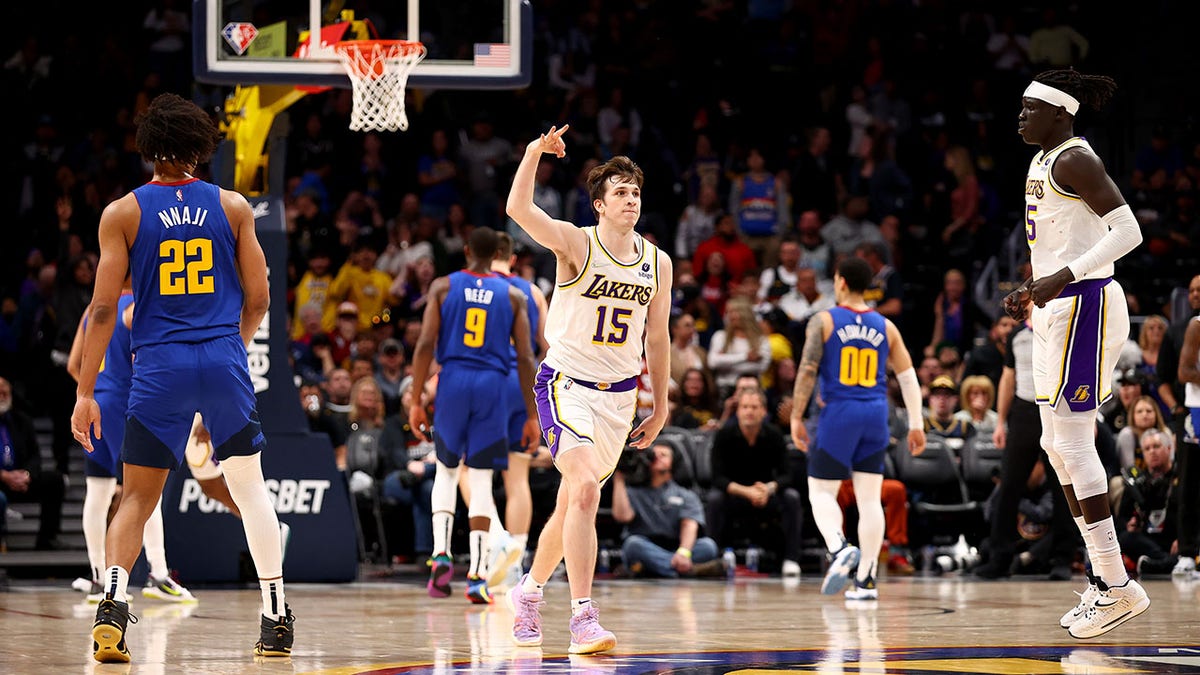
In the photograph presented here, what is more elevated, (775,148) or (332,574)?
(775,148)

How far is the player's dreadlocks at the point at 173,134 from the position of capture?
276 inches

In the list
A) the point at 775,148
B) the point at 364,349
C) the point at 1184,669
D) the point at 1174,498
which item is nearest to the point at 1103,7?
the point at 775,148

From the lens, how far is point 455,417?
11.0 metres

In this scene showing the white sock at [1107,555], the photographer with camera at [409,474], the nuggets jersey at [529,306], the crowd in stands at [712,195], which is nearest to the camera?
the white sock at [1107,555]

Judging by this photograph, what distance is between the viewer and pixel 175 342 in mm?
6910

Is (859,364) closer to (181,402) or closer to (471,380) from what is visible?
(471,380)

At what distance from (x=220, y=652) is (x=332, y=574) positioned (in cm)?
527

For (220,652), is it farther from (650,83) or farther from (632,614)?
(650,83)

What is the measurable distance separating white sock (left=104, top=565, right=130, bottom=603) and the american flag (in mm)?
5784

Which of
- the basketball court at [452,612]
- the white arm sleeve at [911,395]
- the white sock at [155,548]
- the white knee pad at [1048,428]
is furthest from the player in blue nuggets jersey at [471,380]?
the white knee pad at [1048,428]

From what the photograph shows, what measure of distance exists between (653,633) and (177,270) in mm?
3028

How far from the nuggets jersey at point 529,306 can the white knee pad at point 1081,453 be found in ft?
14.8

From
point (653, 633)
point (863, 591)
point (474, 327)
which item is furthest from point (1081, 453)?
point (474, 327)

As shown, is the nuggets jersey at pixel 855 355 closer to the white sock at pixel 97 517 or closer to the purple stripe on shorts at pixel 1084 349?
the purple stripe on shorts at pixel 1084 349
